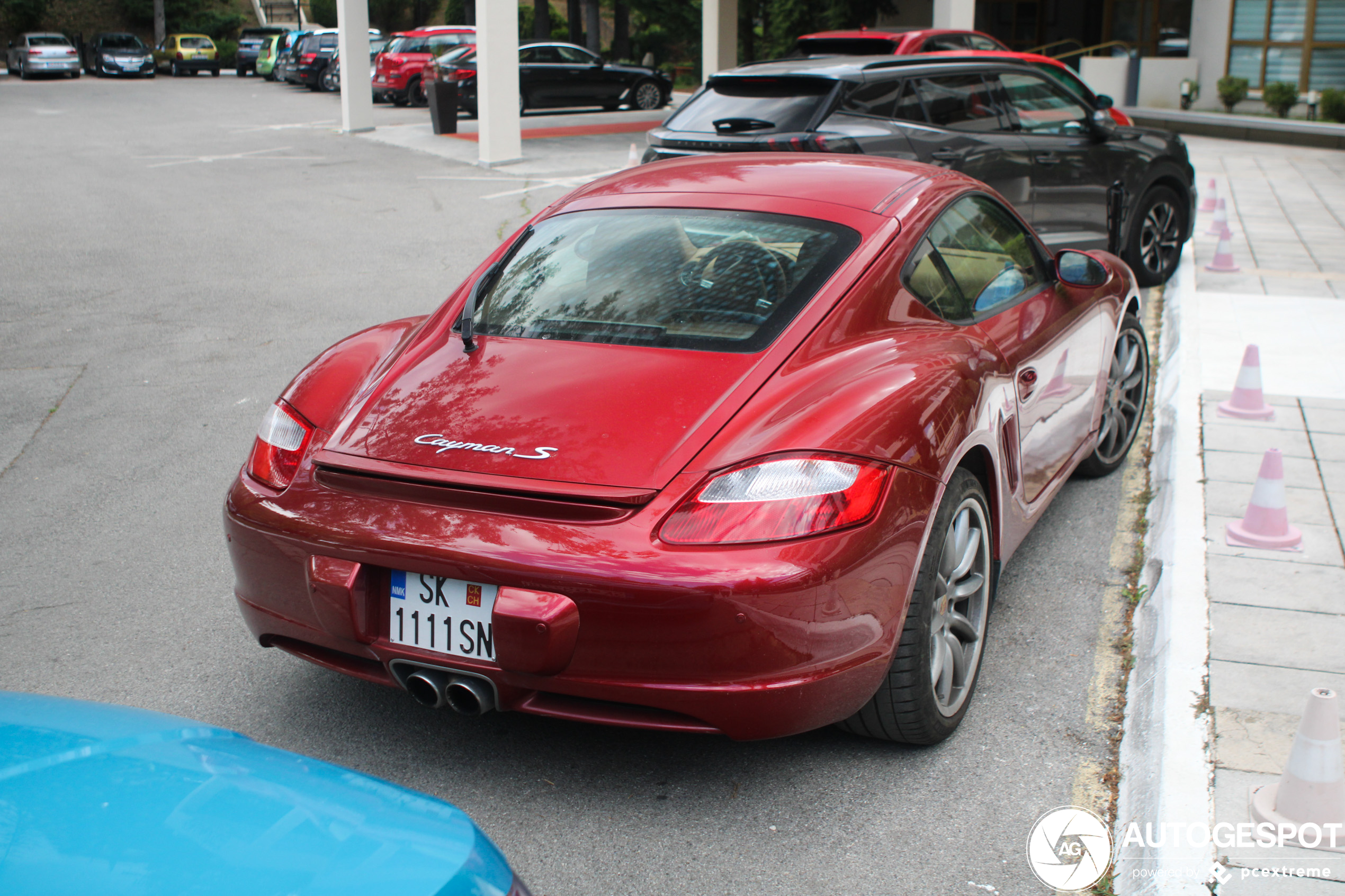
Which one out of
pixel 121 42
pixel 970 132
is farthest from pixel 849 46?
pixel 121 42

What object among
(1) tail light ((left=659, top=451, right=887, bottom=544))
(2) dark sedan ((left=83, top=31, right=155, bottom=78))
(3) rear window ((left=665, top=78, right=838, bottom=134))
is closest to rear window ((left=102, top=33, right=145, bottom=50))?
(2) dark sedan ((left=83, top=31, right=155, bottom=78))

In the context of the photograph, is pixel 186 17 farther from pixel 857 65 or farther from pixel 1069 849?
pixel 1069 849

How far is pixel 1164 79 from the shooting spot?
81.3 feet

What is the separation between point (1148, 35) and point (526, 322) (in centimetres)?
2848

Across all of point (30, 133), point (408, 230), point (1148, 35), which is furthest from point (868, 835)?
point (1148, 35)

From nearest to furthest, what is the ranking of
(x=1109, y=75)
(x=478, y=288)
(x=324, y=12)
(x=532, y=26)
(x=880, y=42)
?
(x=478, y=288), (x=880, y=42), (x=1109, y=75), (x=532, y=26), (x=324, y=12)

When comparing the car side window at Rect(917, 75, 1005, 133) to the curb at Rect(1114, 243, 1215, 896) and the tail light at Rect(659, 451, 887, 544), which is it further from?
the tail light at Rect(659, 451, 887, 544)

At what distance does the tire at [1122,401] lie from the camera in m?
5.13

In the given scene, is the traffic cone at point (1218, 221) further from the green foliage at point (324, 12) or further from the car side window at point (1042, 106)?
the green foliage at point (324, 12)

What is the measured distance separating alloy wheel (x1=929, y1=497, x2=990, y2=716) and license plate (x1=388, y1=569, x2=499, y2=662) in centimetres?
114

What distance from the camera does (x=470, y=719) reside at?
342 cm

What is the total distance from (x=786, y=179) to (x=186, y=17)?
202ft

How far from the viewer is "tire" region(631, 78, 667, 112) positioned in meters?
26.9

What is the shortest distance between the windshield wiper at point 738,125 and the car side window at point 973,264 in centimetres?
375
